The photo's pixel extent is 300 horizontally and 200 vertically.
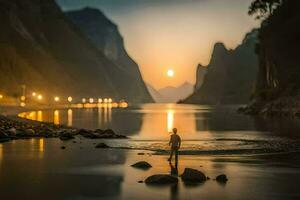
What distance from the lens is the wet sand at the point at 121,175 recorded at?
807 inches

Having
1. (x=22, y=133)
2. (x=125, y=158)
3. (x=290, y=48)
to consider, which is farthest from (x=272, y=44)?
(x=125, y=158)

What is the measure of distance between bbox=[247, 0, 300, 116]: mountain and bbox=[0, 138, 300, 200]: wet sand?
82967 millimetres

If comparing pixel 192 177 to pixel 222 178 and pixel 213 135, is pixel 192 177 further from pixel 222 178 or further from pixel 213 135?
pixel 213 135

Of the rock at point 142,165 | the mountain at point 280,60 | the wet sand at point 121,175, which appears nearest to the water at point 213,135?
the wet sand at point 121,175

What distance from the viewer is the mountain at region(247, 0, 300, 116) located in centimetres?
11612

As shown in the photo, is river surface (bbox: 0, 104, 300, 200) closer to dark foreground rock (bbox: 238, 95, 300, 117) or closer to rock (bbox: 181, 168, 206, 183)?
rock (bbox: 181, 168, 206, 183)

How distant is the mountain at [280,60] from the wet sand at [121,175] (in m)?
83.0

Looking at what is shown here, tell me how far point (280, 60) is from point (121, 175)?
108 metres

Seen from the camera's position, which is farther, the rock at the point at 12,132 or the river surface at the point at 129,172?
the rock at the point at 12,132

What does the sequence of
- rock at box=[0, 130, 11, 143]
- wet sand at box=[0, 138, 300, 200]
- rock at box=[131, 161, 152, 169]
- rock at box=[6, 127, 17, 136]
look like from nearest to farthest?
wet sand at box=[0, 138, 300, 200] → rock at box=[131, 161, 152, 169] → rock at box=[0, 130, 11, 143] → rock at box=[6, 127, 17, 136]

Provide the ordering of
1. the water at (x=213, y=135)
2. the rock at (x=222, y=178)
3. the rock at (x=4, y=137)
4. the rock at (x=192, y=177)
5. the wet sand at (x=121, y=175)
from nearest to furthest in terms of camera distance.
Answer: the wet sand at (x=121, y=175) → the rock at (x=192, y=177) → the rock at (x=222, y=178) → the water at (x=213, y=135) → the rock at (x=4, y=137)

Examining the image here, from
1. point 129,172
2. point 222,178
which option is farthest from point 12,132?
point 222,178

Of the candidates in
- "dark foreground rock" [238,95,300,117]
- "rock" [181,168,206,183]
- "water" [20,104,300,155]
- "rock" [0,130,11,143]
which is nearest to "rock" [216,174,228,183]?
"rock" [181,168,206,183]

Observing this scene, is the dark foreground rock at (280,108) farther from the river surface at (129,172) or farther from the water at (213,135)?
the river surface at (129,172)
